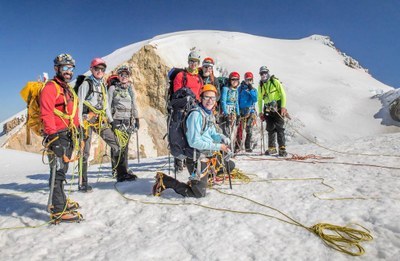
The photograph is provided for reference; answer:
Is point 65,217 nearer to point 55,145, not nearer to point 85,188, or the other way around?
A: point 55,145

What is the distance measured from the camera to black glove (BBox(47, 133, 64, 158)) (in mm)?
4496

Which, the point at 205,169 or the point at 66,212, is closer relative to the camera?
A: the point at 66,212

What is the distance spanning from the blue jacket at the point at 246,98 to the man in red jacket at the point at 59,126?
20.6ft

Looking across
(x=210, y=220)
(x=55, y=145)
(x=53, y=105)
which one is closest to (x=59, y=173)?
(x=55, y=145)

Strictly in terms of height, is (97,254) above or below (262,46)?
below

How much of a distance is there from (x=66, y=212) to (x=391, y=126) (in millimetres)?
24431

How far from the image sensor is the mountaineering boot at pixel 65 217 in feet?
14.8

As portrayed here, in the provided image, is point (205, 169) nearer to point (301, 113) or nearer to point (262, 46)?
point (301, 113)

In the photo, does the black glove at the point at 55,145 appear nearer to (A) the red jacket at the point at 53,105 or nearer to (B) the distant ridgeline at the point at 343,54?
(A) the red jacket at the point at 53,105

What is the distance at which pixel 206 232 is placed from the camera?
13.2 feet

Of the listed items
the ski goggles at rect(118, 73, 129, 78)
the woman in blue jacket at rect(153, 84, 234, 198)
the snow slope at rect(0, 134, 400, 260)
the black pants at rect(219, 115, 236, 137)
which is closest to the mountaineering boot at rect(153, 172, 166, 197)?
the woman in blue jacket at rect(153, 84, 234, 198)

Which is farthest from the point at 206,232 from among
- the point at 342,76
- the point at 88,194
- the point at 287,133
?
the point at 342,76

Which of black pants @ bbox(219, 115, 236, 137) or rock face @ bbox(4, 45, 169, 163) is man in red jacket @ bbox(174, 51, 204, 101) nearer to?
black pants @ bbox(219, 115, 236, 137)

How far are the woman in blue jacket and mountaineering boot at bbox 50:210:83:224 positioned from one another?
4.95ft
